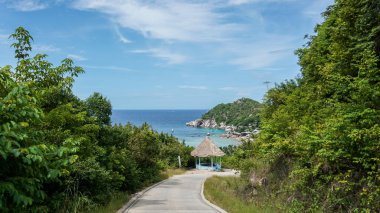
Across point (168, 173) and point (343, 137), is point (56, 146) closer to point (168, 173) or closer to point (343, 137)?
point (343, 137)

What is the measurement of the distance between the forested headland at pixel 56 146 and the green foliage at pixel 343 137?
7.00 metres

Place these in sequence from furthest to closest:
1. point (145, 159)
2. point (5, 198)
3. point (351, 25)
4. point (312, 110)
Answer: point (145, 159), point (312, 110), point (351, 25), point (5, 198)

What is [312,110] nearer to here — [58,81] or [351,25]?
[351,25]

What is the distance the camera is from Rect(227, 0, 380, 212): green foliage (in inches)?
407

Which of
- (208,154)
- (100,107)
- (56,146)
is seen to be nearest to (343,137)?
(56,146)

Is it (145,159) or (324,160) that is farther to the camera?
(145,159)

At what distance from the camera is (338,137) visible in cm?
1105

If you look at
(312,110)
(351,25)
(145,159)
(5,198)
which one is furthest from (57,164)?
(145,159)

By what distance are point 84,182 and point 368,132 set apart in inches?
371

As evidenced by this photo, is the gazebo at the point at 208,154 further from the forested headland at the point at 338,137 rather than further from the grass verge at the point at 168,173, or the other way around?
the forested headland at the point at 338,137

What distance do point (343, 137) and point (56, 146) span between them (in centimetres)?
821

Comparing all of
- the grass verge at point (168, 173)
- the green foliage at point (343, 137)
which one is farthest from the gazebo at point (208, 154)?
the green foliage at point (343, 137)

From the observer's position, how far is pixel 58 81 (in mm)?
12828

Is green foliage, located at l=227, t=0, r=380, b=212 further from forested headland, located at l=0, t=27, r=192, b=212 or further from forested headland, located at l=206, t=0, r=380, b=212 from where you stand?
forested headland, located at l=0, t=27, r=192, b=212
